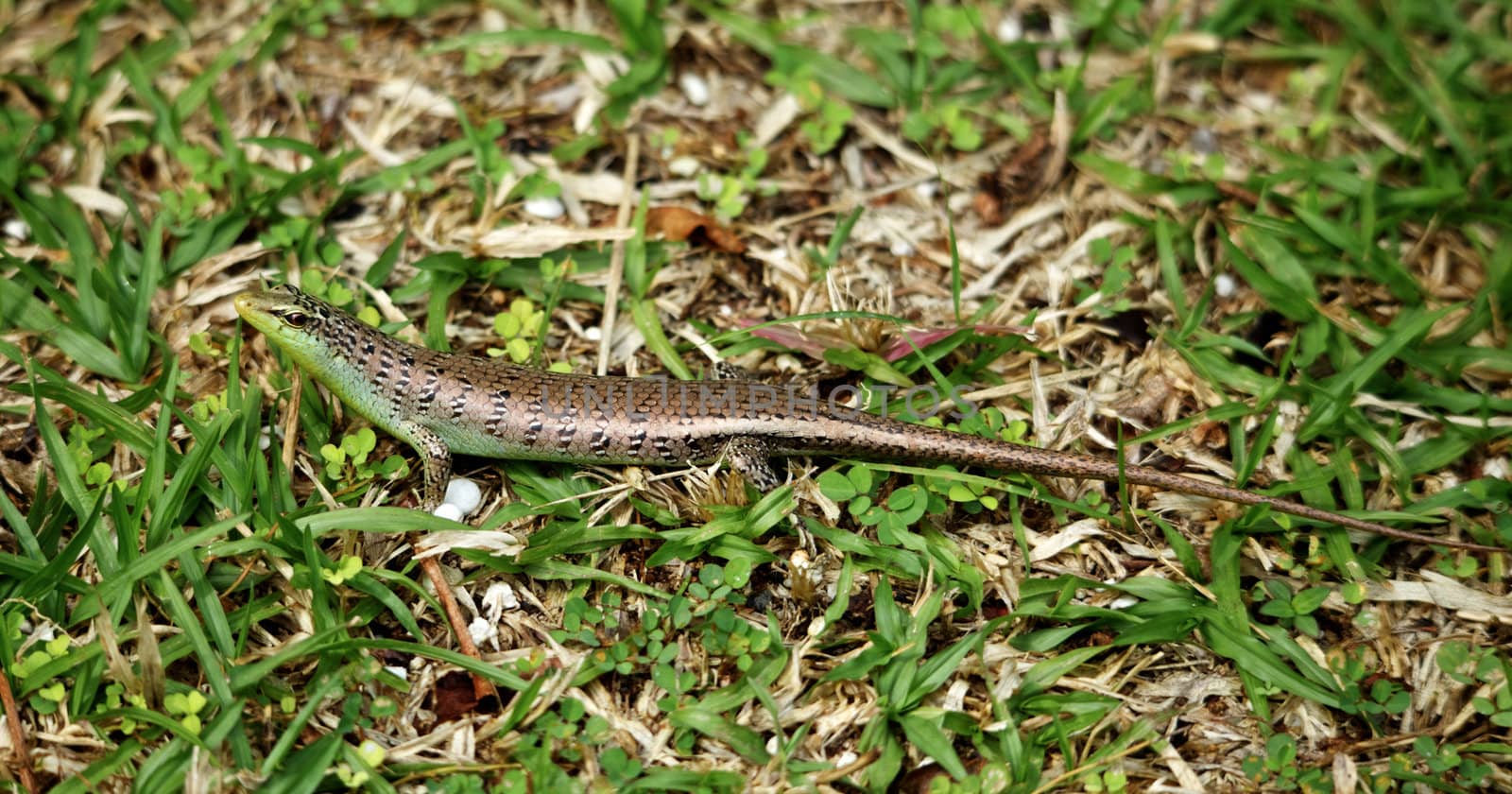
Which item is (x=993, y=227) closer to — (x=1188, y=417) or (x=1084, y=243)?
(x=1084, y=243)

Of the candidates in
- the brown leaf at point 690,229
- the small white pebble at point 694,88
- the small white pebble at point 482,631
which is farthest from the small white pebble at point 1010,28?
the small white pebble at point 482,631

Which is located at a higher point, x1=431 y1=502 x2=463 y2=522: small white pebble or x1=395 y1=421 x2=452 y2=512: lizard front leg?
x1=395 y1=421 x2=452 y2=512: lizard front leg

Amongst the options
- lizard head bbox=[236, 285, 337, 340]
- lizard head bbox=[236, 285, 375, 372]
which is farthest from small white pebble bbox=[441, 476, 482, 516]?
lizard head bbox=[236, 285, 337, 340]

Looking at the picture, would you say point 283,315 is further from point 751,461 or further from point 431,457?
point 751,461

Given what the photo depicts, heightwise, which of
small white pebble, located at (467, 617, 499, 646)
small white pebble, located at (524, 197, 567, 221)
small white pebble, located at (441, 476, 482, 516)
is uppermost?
small white pebble, located at (524, 197, 567, 221)

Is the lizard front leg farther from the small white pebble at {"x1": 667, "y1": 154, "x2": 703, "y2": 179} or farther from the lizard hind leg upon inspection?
the small white pebble at {"x1": 667, "y1": 154, "x2": 703, "y2": 179}

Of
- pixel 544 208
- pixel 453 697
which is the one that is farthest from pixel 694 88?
pixel 453 697
